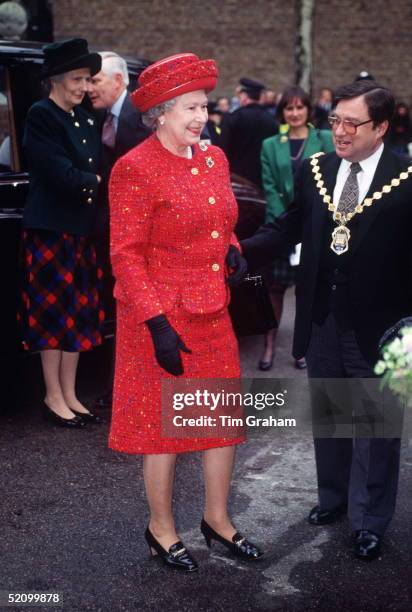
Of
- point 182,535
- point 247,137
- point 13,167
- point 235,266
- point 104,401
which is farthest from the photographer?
point 247,137

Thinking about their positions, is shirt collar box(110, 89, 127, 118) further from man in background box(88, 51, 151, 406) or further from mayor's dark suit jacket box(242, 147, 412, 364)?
Result: mayor's dark suit jacket box(242, 147, 412, 364)

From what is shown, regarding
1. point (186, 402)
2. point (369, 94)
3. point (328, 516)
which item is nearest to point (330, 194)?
point (369, 94)

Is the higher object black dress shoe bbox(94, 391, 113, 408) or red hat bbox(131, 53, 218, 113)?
red hat bbox(131, 53, 218, 113)

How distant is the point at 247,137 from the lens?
8367mm

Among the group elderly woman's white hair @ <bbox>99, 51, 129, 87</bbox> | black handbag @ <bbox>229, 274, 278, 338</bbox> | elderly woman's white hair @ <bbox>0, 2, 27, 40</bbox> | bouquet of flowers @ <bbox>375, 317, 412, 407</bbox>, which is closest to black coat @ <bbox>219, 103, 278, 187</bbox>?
elderly woman's white hair @ <bbox>0, 2, 27, 40</bbox>

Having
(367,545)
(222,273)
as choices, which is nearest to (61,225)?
(222,273)

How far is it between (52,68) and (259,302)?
1900mm

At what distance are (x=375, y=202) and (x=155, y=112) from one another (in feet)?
2.89

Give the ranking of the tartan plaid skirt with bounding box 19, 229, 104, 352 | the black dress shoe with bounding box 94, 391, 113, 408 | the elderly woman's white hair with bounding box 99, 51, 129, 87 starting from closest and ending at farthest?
the tartan plaid skirt with bounding box 19, 229, 104, 352, the elderly woman's white hair with bounding box 99, 51, 129, 87, the black dress shoe with bounding box 94, 391, 113, 408

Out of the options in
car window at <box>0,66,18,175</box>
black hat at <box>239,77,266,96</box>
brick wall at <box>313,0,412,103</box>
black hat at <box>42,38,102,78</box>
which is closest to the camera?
black hat at <box>42,38,102,78</box>

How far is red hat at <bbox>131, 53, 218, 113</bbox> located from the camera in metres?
3.13

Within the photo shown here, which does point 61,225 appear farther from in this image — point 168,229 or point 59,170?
point 168,229

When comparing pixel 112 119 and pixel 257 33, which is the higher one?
pixel 112 119

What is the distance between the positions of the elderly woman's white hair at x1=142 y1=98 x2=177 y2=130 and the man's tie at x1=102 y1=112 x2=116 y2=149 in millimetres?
1999
